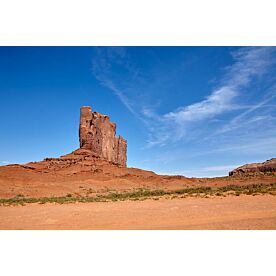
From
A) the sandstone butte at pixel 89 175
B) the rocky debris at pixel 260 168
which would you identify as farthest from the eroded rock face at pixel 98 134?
the rocky debris at pixel 260 168

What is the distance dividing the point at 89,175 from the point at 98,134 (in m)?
24.2

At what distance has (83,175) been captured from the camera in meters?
57.4

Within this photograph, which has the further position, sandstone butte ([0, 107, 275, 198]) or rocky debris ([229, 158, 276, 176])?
rocky debris ([229, 158, 276, 176])

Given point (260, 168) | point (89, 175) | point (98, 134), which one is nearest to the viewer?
point (89, 175)

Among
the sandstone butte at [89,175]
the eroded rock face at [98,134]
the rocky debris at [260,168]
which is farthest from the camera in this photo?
the rocky debris at [260,168]

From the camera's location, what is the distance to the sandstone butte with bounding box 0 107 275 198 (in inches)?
1590

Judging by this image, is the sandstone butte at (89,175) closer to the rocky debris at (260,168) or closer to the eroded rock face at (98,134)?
the eroded rock face at (98,134)

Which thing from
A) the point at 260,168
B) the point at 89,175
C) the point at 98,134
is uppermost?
the point at 98,134

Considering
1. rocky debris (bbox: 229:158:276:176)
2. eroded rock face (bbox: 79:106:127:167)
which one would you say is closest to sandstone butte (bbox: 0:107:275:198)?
eroded rock face (bbox: 79:106:127:167)

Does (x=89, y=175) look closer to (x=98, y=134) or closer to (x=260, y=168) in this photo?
(x=98, y=134)

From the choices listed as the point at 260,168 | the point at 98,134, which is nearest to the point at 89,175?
the point at 98,134

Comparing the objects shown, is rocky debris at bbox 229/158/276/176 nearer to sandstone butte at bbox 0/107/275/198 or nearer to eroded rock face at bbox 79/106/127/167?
sandstone butte at bbox 0/107/275/198

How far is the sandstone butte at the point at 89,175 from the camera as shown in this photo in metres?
40.4

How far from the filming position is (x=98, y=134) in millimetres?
80250
